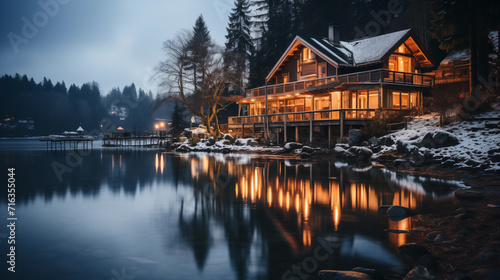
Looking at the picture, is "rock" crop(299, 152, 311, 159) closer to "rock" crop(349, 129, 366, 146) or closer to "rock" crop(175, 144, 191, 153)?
"rock" crop(349, 129, 366, 146)

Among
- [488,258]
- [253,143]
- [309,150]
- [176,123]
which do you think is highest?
[176,123]

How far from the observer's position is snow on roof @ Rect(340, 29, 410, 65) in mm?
34594

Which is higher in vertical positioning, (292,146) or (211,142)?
(211,142)

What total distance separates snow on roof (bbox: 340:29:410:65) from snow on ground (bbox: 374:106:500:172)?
1220cm

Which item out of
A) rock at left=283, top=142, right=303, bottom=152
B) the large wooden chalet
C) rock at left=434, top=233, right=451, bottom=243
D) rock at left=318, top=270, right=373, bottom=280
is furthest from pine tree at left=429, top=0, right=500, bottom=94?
rock at left=318, top=270, right=373, bottom=280

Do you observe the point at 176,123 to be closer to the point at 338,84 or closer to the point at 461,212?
the point at 338,84

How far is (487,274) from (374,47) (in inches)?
1384

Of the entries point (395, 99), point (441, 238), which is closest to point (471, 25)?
point (395, 99)

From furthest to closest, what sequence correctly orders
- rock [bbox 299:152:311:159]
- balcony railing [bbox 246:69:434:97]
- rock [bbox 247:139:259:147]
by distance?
rock [bbox 247:139:259:147] < balcony railing [bbox 246:69:434:97] < rock [bbox 299:152:311:159]

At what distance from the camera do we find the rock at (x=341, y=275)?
5.21 metres

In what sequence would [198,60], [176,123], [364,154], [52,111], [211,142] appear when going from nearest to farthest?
1. [364,154]
2. [211,142]
3. [198,60]
4. [176,123]
5. [52,111]

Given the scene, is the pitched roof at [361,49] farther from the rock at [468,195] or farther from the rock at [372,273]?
the rock at [372,273]

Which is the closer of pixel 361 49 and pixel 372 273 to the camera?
pixel 372 273

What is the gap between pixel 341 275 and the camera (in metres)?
5.32
